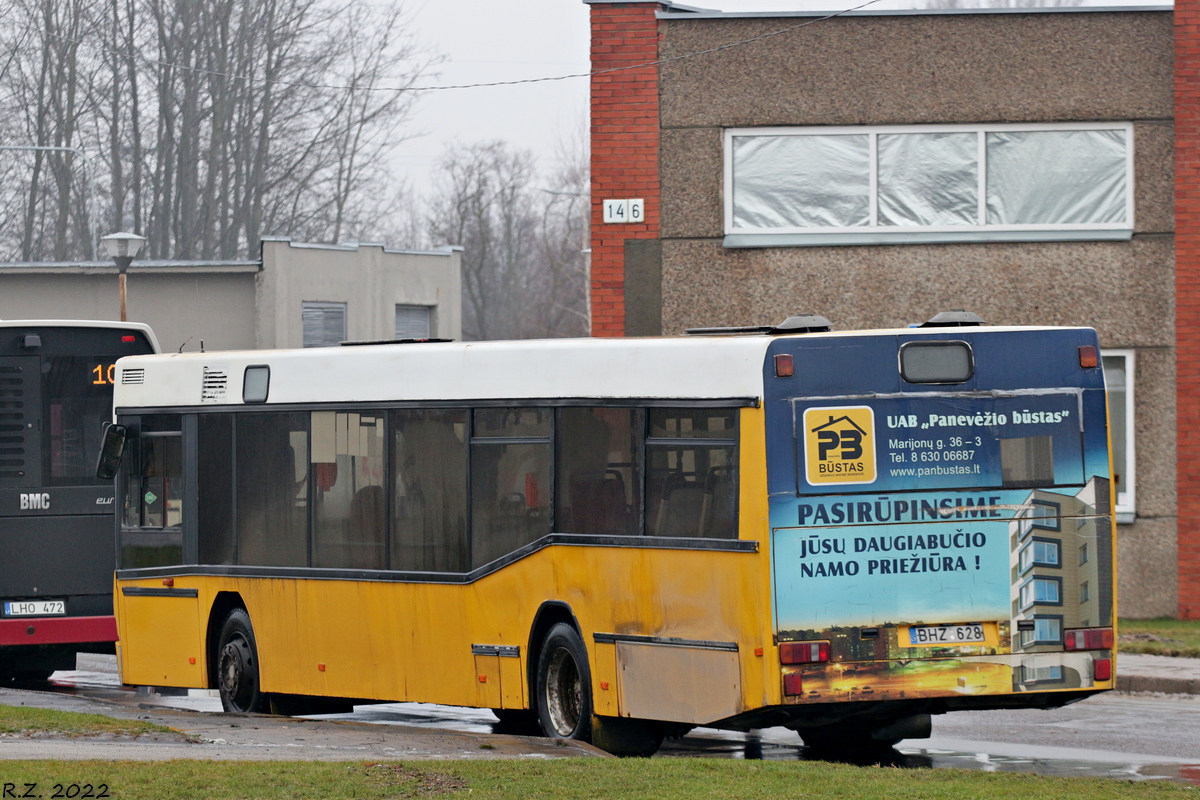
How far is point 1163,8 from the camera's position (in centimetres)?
1902

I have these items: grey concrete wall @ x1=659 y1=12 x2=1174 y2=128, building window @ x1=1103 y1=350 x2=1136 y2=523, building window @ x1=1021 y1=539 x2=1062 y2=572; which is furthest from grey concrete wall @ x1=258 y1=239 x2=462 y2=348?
building window @ x1=1021 y1=539 x2=1062 y2=572

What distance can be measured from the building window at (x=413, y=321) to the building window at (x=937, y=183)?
28.2m

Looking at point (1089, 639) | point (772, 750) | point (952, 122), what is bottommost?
point (772, 750)

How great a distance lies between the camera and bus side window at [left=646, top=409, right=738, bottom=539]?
9664 mm

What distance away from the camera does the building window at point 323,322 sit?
43497 mm

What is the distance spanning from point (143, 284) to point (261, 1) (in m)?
15.4

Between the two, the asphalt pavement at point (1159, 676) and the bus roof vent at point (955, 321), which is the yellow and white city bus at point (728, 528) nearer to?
the bus roof vent at point (955, 321)

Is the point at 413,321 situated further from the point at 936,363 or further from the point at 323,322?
the point at 936,363

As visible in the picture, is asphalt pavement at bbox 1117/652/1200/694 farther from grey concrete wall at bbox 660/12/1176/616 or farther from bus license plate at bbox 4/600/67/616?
bus license plate at bbox 4/600/67/616

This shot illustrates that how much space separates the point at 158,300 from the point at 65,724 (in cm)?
2996

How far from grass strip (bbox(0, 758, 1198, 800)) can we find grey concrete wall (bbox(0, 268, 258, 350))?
30.2 meters

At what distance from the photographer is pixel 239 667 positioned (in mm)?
13383

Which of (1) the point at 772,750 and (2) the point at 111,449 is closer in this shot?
(1) the point at 772,750

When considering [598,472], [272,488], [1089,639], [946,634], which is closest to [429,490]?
[598,472]
